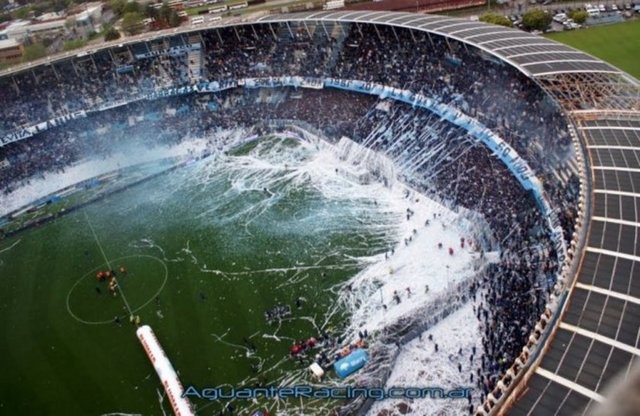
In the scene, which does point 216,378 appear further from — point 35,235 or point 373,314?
point 35,235

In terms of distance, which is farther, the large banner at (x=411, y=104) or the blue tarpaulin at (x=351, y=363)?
the large banner at (x=411, y=104)

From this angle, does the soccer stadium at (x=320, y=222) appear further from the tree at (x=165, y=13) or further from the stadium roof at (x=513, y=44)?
the tree at (x=165, y=13)

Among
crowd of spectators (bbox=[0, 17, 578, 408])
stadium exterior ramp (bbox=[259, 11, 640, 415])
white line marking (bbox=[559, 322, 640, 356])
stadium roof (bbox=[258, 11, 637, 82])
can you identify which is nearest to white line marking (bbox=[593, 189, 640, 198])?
stadium exterior ramp (bbox=[259, 11, 640, 415])

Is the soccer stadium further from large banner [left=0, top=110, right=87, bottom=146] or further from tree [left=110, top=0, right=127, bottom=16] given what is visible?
tree [left=110, top=0, right=127, bottom=16]

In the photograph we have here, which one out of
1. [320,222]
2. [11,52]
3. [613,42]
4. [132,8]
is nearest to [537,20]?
[613,42]

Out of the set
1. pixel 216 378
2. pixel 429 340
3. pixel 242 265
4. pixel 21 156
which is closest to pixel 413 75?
pixel 242 265

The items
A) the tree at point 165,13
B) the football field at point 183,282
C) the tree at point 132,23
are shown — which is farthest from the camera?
the tree at point 165,13

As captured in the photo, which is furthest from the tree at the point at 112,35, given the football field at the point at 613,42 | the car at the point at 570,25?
the car at the point at 570,25
